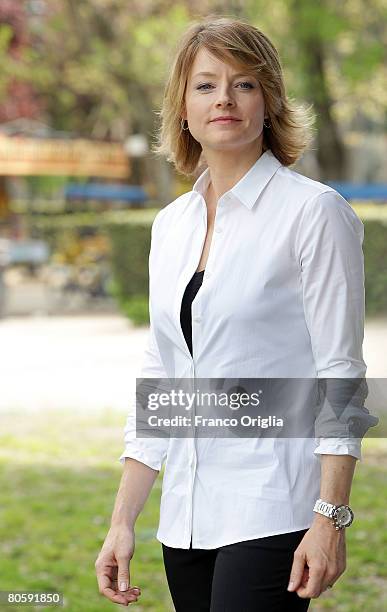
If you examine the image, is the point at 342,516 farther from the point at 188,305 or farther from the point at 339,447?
the point at 188,305

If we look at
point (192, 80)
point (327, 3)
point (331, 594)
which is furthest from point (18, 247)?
point (192, 80)

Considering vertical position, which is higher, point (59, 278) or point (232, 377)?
point (59, 278)

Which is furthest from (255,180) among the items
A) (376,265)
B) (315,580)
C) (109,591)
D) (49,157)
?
(49,157)

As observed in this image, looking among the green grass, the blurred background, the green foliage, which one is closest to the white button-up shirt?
the blurred background

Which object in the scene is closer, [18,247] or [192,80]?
[192,80]

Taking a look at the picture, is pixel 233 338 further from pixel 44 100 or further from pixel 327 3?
pixel 44 100

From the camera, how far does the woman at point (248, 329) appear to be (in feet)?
6.94

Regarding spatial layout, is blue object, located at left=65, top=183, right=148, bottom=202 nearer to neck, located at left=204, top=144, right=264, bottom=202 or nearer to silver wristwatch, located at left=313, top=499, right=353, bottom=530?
neck, located at left=204, top=144, right=264, bottom=202

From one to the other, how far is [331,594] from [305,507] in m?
3.05

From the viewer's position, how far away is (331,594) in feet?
16.6

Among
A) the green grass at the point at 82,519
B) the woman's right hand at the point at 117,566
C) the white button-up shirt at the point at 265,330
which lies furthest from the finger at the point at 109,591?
the green grass at the point at 82,519

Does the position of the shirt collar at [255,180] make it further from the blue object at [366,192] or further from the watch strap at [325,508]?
the blue object at [366,192]

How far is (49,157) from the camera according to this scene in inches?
934

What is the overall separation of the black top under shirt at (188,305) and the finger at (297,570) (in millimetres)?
455
